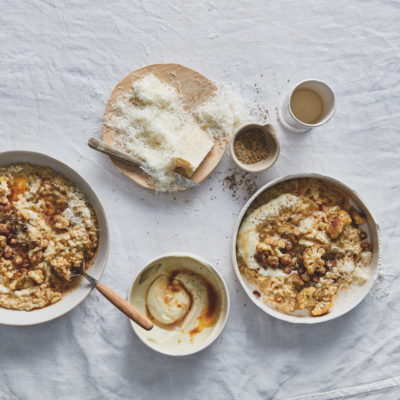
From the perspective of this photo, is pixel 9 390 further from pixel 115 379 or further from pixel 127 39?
pixel 127 39

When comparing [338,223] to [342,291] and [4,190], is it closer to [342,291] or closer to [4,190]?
[342,291]

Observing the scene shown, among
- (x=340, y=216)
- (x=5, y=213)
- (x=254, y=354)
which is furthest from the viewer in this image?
(x=254, y=354)

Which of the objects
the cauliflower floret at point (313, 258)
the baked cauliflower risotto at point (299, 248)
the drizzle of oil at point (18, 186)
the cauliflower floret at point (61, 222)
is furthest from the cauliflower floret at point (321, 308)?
the drizzle of oil at point (18, 186)

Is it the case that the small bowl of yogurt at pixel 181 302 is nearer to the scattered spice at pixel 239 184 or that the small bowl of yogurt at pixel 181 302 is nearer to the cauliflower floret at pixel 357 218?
the scattered spice at pixel 239 184

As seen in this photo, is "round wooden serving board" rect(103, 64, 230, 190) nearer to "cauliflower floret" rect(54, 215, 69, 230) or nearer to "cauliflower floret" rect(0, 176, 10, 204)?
"cauliflower floret" rect(54, 215, 69, 230)

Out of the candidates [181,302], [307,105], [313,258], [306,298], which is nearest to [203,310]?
[181,302]

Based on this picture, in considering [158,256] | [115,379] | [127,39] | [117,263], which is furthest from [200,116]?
[115,379]

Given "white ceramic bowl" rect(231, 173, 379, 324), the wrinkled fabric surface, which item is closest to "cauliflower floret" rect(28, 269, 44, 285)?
the wrinkled fabric surface
